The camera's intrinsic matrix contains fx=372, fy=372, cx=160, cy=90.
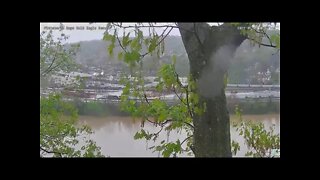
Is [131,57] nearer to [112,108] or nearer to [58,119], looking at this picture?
[112,108]

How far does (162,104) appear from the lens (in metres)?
2.49

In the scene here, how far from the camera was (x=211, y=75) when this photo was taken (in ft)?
8.13

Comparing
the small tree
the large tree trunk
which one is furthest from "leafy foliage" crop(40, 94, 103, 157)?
the large tree trunk

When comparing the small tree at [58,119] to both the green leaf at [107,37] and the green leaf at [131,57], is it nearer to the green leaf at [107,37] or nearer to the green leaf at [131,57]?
the green leaf at [107,37]

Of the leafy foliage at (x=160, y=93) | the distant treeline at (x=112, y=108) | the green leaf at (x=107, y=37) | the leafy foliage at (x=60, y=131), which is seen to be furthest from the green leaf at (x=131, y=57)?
the leafy foliage at (x=60, y=131)

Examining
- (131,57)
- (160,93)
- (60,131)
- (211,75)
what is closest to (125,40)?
(131,57)

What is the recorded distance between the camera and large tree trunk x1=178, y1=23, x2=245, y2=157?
2.47 metres
